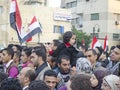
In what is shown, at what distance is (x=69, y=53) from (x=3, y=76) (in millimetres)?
1833

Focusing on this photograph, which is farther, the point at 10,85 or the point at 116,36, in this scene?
the point at 116,36

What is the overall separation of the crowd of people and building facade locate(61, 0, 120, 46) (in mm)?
37070

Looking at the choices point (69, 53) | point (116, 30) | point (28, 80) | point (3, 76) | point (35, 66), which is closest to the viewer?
point (3, 76)

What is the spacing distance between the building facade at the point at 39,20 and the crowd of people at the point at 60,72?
100ft

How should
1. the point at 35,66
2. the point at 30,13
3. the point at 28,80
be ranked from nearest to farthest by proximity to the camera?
1. the point at 28,80
2. the point at 35,66
3. the point at 30,13

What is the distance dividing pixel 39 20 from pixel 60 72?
35.7 meters

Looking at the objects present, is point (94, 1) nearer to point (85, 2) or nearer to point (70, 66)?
point (85, 2)

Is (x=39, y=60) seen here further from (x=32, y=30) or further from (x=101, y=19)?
(x=101, y=19)

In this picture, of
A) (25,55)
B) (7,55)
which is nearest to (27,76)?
(7,55)

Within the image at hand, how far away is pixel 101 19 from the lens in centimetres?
4603

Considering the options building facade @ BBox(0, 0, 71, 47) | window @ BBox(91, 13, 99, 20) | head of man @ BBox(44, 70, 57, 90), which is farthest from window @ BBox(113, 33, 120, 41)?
head of man @ BBox(44, 70, 57, 90)

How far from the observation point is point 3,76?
5223 millimetres

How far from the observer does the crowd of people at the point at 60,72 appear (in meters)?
4.39

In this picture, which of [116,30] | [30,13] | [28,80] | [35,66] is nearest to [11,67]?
[35,66]
